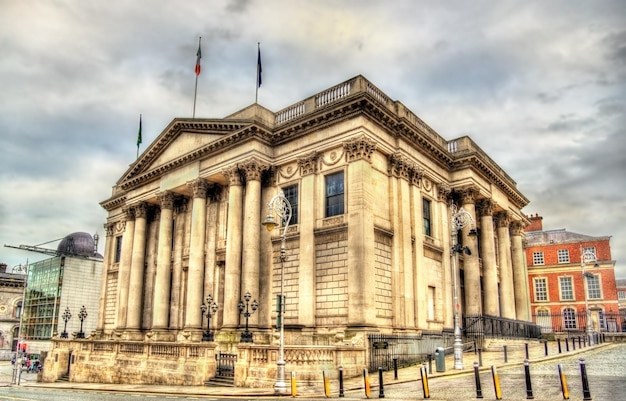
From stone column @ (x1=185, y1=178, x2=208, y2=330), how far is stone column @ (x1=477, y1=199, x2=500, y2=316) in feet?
67.9

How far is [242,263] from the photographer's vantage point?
32.0 m

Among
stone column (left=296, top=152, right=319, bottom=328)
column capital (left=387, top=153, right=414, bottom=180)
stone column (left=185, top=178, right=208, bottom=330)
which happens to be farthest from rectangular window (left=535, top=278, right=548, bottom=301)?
stone column (left=185, top=178, right=208, bottom=330)

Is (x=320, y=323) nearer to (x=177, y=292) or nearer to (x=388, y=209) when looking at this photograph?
(x=388, y=209)

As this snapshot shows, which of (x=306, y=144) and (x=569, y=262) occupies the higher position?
(x=306, y=144)

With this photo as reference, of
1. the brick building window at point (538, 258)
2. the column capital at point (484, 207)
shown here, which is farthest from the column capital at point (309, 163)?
the brick building window at point (538, 258)

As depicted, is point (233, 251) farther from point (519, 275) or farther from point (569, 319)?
point (569, 319)

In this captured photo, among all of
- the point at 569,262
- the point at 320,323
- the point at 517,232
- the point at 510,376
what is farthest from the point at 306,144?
the point at 569,262

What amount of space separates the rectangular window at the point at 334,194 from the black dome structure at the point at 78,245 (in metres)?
51.4

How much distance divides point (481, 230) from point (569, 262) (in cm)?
2773

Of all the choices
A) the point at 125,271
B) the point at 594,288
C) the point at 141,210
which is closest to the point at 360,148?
the point at 141,210

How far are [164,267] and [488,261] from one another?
24001 millimetres

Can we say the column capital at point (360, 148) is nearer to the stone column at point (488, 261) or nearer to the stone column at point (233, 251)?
the stone column at point (233, 251)

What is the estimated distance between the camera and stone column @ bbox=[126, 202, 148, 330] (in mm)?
40219

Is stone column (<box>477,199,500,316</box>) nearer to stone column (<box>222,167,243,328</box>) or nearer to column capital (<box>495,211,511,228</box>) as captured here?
column capital (<box>495,211,511,228</box>)
